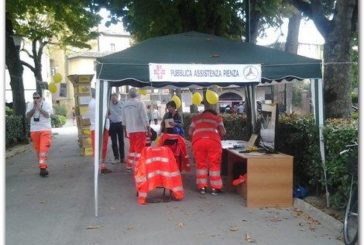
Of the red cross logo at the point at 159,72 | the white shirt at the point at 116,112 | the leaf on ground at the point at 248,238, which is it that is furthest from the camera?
the white shirt at the point at 116,112

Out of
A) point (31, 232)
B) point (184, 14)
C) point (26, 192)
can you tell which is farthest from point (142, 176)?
point (184, 14)

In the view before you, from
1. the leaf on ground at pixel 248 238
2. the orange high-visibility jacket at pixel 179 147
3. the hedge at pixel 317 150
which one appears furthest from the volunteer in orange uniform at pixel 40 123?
the leaf on ground at pixel 248 238

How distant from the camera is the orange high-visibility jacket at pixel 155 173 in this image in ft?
24.5

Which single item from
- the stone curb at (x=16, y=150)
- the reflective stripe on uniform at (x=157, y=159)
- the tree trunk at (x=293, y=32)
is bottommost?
the stone curb at (x=16, y=150)

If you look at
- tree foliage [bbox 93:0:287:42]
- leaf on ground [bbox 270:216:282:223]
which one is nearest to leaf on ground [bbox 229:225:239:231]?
leaf on ground [bbox 270:216:282:223]

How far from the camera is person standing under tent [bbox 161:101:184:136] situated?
8.76m

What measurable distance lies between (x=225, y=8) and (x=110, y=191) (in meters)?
8.45

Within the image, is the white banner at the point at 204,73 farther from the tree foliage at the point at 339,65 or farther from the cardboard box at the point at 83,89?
the cardboard box at the point at 83,89

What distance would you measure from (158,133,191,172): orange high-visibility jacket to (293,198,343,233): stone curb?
2512mm

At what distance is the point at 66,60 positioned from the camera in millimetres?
64062

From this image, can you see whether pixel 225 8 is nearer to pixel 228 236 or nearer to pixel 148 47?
pixel 148 47

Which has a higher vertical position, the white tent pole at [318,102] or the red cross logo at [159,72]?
the red cross logo at [159,72]

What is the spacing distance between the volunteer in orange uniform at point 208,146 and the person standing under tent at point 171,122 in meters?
0.70

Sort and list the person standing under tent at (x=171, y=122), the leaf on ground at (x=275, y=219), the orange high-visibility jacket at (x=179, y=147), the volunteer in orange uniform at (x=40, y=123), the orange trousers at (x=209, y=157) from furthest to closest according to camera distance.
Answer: the volunteer in orange uniform at (x=40, y=123) → the person standing under tent at (x=171, y=122) → the orange high-visibility jacket at (x=179, y=147) → the orange trousers at (x=209, y=157) → the leaf on ground at (x=275, y=219)
